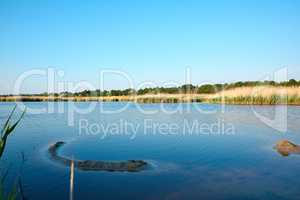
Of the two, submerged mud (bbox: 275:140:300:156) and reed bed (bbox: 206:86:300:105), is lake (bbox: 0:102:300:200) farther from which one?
reed bed (bbox: 206:86:300:105)

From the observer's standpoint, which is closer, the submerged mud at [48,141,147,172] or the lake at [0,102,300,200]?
the lake at [0,102,300,200]

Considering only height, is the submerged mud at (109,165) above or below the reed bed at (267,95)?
below

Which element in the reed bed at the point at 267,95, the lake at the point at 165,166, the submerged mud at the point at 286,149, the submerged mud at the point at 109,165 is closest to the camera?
the lake at the point at 165,166

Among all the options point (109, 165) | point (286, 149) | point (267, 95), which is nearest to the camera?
point (109, 165)

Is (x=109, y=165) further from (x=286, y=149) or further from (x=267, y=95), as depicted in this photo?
(x=267, y=95)

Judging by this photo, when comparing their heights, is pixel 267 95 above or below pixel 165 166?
above

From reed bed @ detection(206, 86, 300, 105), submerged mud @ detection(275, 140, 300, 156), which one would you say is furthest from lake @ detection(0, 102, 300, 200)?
reed bed @ detection(206, 86, 300, 105)

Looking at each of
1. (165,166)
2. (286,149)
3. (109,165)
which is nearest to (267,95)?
(286,149)

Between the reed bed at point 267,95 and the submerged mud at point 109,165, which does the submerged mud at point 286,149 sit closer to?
the submerged mud at point 109,165

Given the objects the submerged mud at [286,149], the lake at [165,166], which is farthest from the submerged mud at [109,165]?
the submerged mud at [286,149]

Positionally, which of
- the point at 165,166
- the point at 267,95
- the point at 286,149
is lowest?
the point at 165,166

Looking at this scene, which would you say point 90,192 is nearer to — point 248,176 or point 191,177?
point 191,177

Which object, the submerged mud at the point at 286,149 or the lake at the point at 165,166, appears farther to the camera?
the submerged mud at the point at 286,149

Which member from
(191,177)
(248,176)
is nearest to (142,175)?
(191,177)
